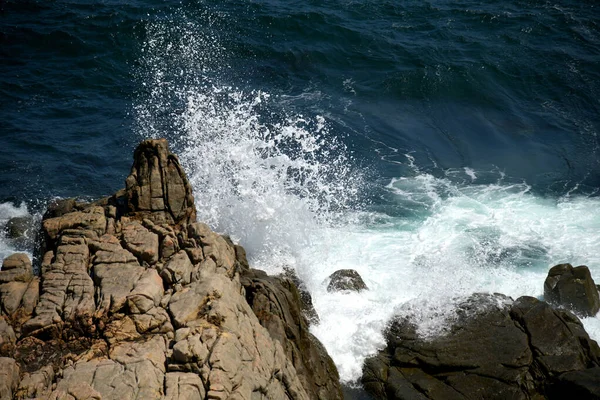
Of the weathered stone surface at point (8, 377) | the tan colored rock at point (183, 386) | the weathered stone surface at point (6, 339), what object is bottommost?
the weathered stone surface at point (6, 339)

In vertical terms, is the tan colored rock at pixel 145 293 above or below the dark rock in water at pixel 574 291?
above

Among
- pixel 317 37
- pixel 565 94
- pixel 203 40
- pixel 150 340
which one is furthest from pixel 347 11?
pixel 150 340

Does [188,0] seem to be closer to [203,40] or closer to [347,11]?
[203,40]

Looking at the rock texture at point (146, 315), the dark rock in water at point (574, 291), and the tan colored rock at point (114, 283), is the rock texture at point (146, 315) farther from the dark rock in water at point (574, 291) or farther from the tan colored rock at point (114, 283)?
the dark rock in water at point (574, 291)

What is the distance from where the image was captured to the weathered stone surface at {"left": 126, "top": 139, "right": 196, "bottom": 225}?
14.2 metres

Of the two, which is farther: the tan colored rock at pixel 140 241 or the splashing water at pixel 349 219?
the splashing water at pixel 349 219

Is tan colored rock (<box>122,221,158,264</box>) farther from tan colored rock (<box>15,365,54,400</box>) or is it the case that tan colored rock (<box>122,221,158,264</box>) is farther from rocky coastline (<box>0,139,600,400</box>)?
tan colored rock (<box>15,365,54,400</box>)

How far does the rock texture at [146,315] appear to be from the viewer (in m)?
10.2

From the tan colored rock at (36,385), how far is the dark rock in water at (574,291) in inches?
576

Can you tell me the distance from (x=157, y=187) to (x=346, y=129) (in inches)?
580

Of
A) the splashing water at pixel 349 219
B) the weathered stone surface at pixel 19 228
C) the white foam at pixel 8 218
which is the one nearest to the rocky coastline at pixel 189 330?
the splashing water at pixel 349 219

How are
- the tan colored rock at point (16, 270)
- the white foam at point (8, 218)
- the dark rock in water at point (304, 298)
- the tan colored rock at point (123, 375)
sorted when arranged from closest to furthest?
the tan colored rock at point (123, 375) → the tan colored rock at point (16, 270) → the dark rock in water at point (304, 298) → the white foam at point (8, 218)

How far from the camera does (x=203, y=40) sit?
3284 cm

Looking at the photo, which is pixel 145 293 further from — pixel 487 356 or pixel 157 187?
pixel 487 356
